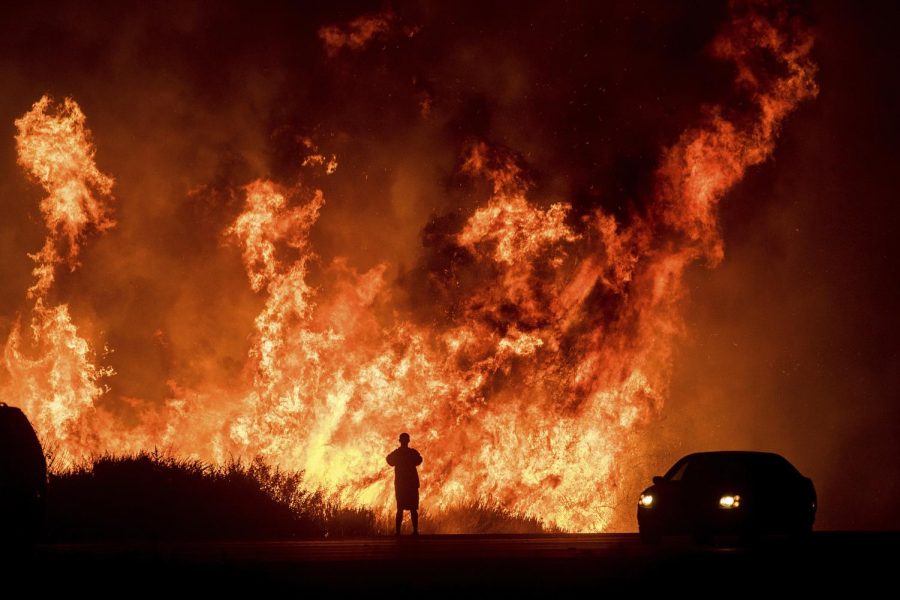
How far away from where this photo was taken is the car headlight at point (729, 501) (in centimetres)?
1789

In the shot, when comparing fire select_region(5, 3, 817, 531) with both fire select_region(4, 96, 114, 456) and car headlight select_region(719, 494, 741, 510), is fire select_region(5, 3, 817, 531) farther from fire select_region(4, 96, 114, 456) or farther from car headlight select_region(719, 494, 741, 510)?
car headlight select_region(719, 494, 741, 510)

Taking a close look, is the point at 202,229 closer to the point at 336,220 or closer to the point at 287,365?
the point at 336,220

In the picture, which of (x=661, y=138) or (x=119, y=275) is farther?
(x=119, y=275)

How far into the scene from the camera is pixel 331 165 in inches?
1438

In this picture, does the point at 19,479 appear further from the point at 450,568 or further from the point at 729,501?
the point at 729,501

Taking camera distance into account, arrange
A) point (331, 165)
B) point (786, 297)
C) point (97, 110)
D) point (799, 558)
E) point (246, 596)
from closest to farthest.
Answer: point (246, 596)
point (799, 558)
point (331, 165)
point (97, 110)
point (786, 297)

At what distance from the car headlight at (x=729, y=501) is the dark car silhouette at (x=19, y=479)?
30.8 ft

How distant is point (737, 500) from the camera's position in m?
17.9

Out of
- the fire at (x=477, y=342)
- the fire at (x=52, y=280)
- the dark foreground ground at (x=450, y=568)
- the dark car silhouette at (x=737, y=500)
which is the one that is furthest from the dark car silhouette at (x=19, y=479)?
the fire at (x=52, y=280)

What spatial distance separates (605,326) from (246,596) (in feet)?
79.6

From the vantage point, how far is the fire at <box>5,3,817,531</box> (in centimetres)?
3197

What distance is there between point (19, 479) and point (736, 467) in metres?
10.2

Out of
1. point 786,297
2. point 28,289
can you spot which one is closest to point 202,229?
point 28,289

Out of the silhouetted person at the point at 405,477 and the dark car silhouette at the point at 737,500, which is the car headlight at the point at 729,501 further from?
the silhouetted person at the point at 405,477
